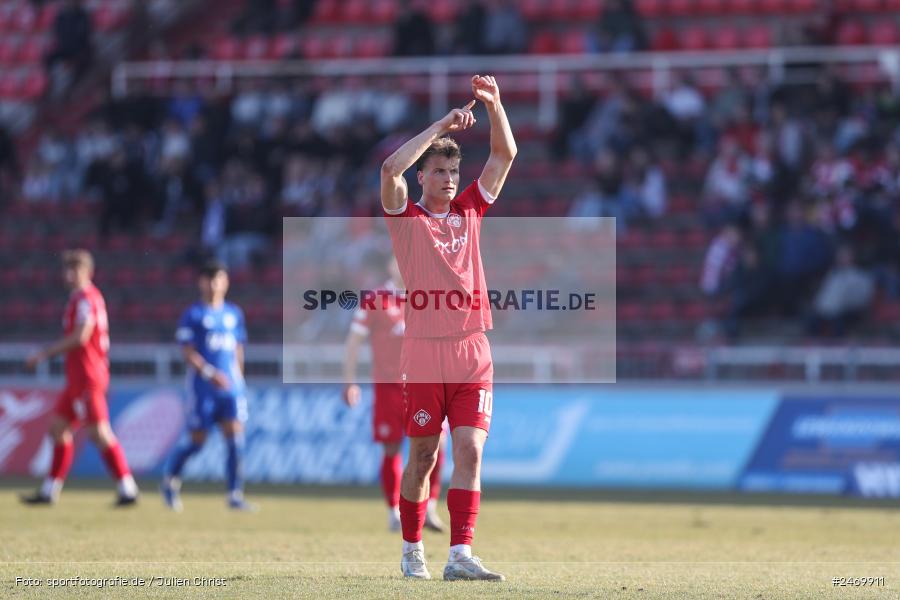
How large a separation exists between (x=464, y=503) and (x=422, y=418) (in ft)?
1.79

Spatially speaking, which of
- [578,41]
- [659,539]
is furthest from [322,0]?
[659,539]

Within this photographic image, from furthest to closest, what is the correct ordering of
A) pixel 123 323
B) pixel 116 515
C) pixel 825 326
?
pixel 123 323 < pixel 825 326 < pixel 116 515

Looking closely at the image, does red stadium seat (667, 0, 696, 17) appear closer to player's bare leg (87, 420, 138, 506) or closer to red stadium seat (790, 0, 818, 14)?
red stadium seat (790, 0, 818, 14)

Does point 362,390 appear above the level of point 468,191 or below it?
below

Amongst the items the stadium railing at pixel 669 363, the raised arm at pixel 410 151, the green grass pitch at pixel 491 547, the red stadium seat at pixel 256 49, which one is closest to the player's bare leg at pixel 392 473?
the green grass pitch at pixel 491 547

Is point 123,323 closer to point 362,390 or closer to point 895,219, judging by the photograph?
point 362,390

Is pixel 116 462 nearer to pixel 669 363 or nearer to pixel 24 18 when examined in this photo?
pixel 669 363

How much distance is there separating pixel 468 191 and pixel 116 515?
22.0ft

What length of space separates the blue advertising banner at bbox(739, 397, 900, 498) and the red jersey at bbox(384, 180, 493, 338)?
10.2 metres

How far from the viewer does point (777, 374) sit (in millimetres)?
17656

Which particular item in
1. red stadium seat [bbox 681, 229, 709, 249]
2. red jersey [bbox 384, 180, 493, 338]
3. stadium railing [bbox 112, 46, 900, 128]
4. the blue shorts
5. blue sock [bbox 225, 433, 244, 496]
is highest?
stadium railing [bbox 112, 46, 900, 128]

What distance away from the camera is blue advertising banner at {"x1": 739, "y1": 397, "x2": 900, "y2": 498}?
17.3 meters

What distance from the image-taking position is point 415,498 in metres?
8.50

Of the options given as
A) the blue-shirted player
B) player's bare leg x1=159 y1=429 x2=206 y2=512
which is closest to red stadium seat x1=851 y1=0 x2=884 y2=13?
the blue-shirted player
